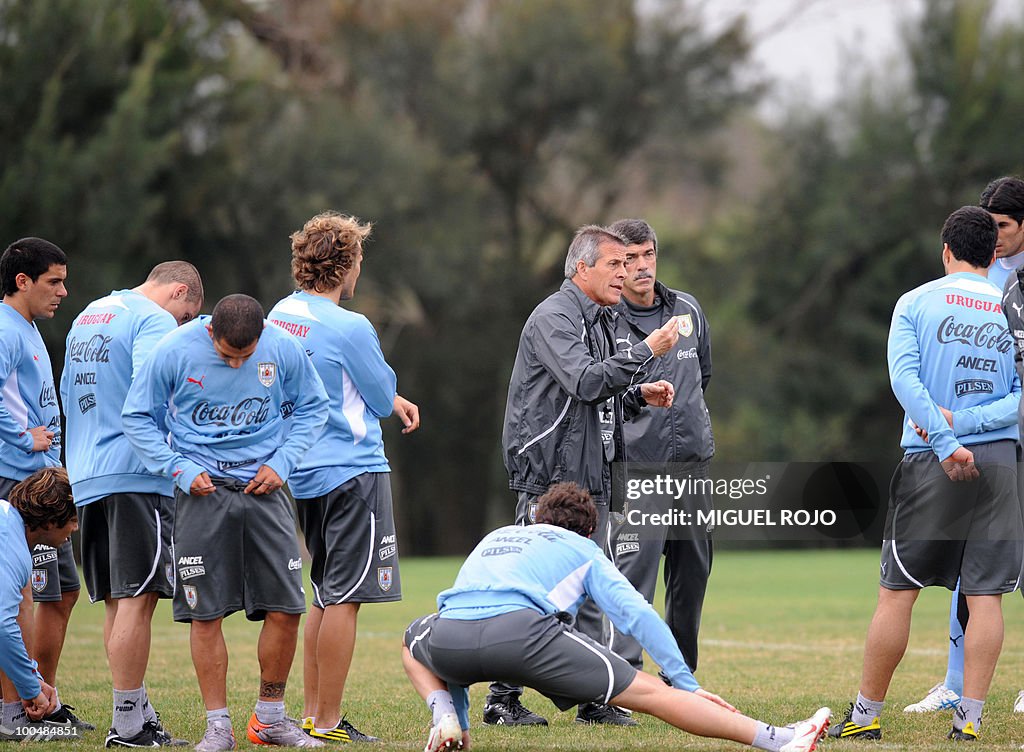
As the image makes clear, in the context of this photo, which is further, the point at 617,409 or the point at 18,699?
the point at 617,409

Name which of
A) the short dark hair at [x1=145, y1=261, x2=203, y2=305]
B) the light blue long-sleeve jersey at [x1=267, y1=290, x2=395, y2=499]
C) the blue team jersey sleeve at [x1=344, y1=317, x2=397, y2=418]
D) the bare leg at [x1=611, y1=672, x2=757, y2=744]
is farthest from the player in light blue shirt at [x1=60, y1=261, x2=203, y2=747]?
the bare leg at [x1=611, y1=672, x2=757, y2=744]

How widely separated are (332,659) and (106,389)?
1707 millimetres

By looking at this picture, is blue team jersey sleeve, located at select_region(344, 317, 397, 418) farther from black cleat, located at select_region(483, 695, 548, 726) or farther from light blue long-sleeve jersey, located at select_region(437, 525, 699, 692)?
black cleat, located at select_region(483, 695, 548, 726)

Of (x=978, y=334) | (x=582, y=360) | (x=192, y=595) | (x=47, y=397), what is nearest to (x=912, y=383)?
(x=978, y=334)

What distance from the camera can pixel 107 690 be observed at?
25.4ft

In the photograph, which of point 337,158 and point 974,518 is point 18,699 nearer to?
point 974,518

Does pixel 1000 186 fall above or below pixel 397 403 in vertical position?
above

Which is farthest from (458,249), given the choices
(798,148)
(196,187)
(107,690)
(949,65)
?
(107,690)

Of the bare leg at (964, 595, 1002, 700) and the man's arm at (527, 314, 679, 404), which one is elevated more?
the man's arm at (527, 314, 679, 404)

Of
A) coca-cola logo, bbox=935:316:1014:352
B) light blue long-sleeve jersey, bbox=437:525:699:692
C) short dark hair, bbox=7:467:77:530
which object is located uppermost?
coca-cola logo, bbox=935:316:1014:352

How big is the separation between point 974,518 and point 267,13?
25964 mm

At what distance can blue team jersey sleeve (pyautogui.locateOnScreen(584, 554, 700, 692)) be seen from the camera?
5035mm

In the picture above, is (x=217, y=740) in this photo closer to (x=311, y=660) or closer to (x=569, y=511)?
(x=311, y=660)

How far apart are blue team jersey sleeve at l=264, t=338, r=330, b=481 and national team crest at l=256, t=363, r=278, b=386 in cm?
6
